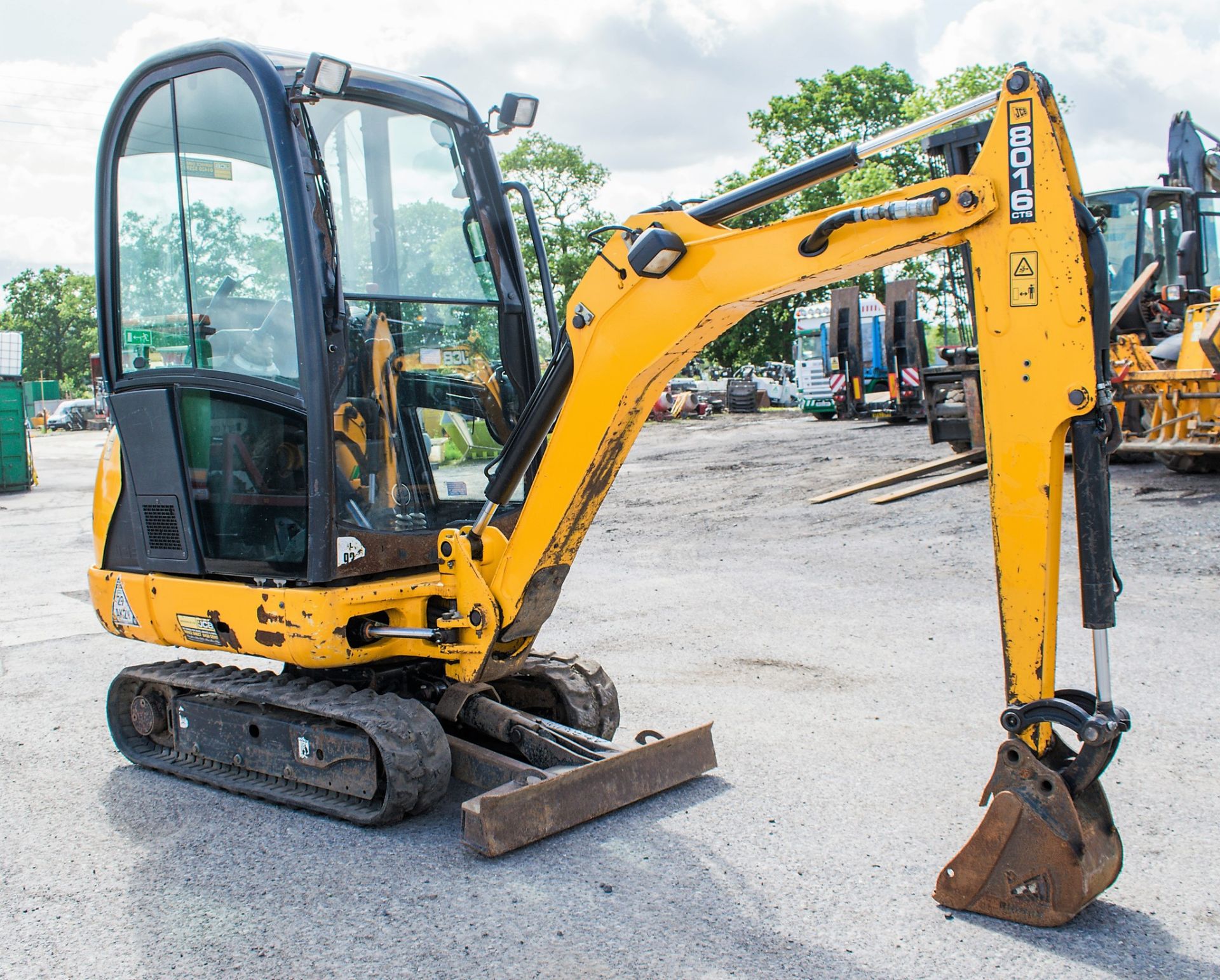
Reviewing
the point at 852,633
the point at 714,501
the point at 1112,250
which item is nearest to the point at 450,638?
the point at 852,633

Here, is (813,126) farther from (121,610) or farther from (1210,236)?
(121,610)

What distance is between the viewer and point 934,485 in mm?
12570

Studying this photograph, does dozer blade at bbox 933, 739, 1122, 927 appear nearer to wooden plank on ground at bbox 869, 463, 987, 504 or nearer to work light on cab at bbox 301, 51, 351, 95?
work light on cab at bbox 301, 51, 351, 95

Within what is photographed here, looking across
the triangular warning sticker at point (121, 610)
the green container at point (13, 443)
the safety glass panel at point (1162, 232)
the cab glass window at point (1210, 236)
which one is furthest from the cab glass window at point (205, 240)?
the green container at point (13, 443)

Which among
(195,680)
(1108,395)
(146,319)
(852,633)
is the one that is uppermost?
(146,319)

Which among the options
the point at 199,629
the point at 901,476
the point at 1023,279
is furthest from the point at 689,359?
the point at 901,476

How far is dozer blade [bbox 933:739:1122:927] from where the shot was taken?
10.6 ft

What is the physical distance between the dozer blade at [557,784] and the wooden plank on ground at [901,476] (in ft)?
29.0

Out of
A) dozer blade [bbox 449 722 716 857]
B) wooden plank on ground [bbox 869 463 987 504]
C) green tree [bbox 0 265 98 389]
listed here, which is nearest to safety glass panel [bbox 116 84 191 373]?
dozer blade [bbox 449 722 716 857]

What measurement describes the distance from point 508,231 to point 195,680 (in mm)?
2478

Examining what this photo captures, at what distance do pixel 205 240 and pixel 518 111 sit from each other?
4.82 feet

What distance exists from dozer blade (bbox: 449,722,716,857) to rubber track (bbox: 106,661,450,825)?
0.64 ft

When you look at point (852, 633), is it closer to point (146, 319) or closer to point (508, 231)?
point (508, 231)

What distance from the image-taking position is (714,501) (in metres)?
14.5
